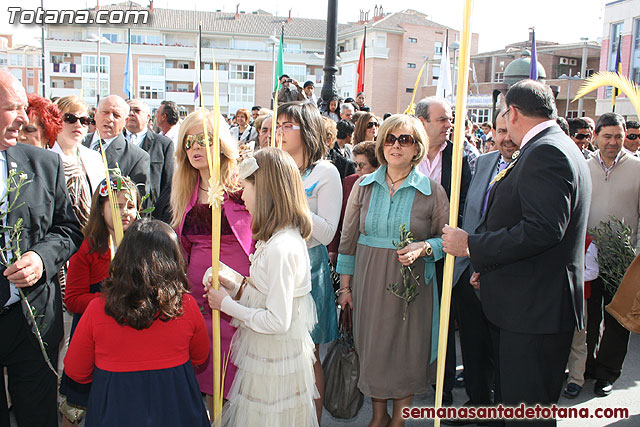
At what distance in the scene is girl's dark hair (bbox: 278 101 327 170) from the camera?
356 centimetres

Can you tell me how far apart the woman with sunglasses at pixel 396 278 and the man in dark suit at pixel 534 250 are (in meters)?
0.60

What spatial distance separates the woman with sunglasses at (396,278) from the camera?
3.44 meters

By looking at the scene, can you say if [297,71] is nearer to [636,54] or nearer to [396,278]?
[636,54]

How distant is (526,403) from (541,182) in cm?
117

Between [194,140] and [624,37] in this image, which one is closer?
[194,140]

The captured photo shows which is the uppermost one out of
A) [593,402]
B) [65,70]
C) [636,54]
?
[636,54]

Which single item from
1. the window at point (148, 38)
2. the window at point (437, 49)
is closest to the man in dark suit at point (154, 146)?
the window at point (148, 38)

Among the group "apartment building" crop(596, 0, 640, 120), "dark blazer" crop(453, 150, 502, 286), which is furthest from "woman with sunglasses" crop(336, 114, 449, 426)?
"apartment building" crop(596, 0, 640, 120)

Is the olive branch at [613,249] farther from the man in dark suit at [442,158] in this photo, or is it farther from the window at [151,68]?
the window at [151,68]

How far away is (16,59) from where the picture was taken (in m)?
78.5

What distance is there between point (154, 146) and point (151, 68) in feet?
183

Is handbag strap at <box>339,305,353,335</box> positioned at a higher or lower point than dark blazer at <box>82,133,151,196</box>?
lower

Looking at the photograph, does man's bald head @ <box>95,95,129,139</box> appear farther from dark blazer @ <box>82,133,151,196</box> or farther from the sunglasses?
the sunglasses

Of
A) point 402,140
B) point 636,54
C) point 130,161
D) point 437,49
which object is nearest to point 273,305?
point 402,140
